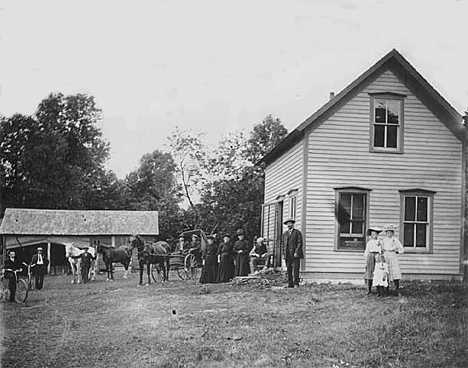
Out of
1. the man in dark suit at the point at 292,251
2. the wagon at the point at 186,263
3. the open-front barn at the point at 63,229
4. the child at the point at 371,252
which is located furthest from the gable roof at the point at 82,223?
the child at the point at 371,252

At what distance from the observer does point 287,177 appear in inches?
161

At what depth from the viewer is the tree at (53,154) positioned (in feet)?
11.8

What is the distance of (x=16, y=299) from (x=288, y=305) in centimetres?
178

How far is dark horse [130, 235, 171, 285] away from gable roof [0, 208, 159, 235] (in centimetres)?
8

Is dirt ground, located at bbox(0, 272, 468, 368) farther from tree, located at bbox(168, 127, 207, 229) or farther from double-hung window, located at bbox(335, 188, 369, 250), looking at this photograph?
tree, located at bbox(168, 127, 207, 229)

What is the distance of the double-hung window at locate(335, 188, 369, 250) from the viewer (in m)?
3.80

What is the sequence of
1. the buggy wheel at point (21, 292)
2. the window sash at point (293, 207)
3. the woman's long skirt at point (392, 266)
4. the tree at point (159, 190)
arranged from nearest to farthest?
the tree at point (159, 190), the woman's long skirt at point (392, 266), the buggy wheel at point (21, 292), the window sash at point (293, 207)

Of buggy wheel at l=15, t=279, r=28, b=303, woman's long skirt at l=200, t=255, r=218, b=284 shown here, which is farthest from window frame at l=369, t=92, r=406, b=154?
buggy wheel at l=15, t=279, r=28, b=303

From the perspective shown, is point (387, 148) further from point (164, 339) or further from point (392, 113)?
point (164, 339)

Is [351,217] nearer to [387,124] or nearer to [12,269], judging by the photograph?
[387,124]

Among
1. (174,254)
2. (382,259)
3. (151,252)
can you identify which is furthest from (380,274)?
(151,252)

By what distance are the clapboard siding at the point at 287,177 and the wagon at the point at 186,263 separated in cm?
56

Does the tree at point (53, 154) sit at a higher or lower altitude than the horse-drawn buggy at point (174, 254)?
higher

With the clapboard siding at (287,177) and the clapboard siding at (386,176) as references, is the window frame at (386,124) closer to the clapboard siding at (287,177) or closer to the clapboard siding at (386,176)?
the clapboard siding at (386,176)
